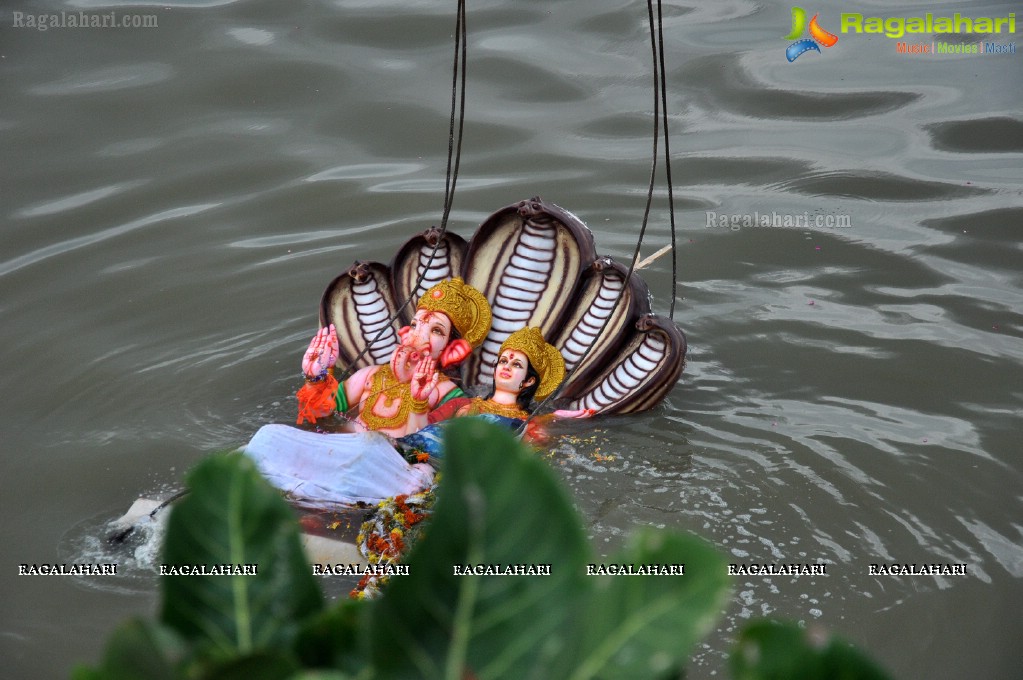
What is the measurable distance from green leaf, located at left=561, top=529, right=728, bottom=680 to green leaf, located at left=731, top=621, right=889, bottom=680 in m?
0.04

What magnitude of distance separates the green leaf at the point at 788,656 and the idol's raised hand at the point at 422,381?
2.51m

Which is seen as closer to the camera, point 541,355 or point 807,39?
point 541,355

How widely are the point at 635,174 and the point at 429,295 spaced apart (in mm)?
1859

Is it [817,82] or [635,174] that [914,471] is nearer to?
[635,174]

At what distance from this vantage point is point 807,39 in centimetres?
532

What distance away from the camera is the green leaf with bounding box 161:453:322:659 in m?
0.51

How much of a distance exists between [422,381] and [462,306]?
317 mm

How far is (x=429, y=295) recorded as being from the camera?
3.12m

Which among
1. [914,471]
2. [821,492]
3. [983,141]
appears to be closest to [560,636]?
[821,492]

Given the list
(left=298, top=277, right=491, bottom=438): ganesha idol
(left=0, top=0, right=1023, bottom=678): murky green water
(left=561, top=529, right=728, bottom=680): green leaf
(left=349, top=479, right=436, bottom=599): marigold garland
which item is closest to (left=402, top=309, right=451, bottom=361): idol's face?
(left=298, top=277, right=491, bottom=438): ganesha idol

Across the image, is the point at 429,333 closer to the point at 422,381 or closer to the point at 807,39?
the point at 422,381

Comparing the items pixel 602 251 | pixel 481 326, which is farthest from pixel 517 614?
pixel 602 251

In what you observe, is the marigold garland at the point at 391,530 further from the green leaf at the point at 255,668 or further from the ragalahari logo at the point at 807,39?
the ragalahari logo at the point at 807,39

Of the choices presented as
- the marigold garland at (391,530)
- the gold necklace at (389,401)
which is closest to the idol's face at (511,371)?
the gold necklace at (389,401)
